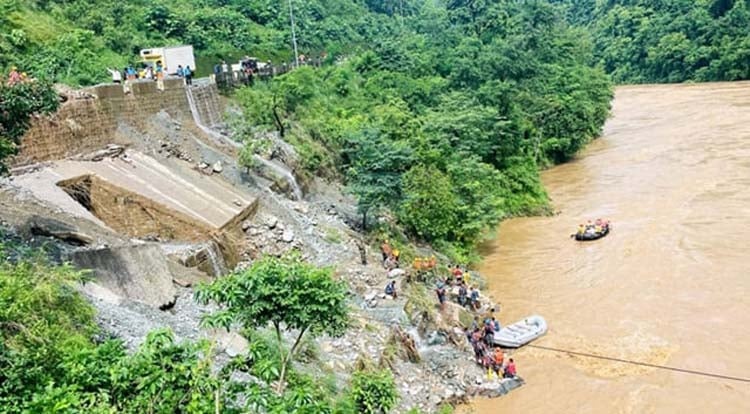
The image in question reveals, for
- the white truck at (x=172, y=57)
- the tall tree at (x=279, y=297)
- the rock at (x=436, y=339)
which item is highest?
the white truck at (x=172, y=57)

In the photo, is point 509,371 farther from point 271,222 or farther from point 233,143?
point 233,143

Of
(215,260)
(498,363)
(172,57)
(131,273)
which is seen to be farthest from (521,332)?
(172,57)

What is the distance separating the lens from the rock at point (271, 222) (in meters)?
18.9

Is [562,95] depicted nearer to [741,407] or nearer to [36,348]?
[741,407]

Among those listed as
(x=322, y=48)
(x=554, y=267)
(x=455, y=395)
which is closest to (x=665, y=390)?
(x=455, y=395)

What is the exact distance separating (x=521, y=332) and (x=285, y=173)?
370 inches

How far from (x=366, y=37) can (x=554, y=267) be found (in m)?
36.9

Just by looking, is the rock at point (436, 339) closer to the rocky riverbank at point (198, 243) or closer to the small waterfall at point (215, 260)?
the rocky riverbank at point (198, 243)

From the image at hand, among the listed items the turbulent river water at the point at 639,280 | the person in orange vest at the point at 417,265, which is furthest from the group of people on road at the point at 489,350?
the person in orange vest at the point at 417,265

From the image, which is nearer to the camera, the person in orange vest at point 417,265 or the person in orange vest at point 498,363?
the person in orange vest at point 498,363

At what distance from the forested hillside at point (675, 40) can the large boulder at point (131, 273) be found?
2575 inches

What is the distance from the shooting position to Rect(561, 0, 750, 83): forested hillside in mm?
67062

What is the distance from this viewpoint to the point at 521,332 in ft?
61.8

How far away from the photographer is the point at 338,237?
20266mm
